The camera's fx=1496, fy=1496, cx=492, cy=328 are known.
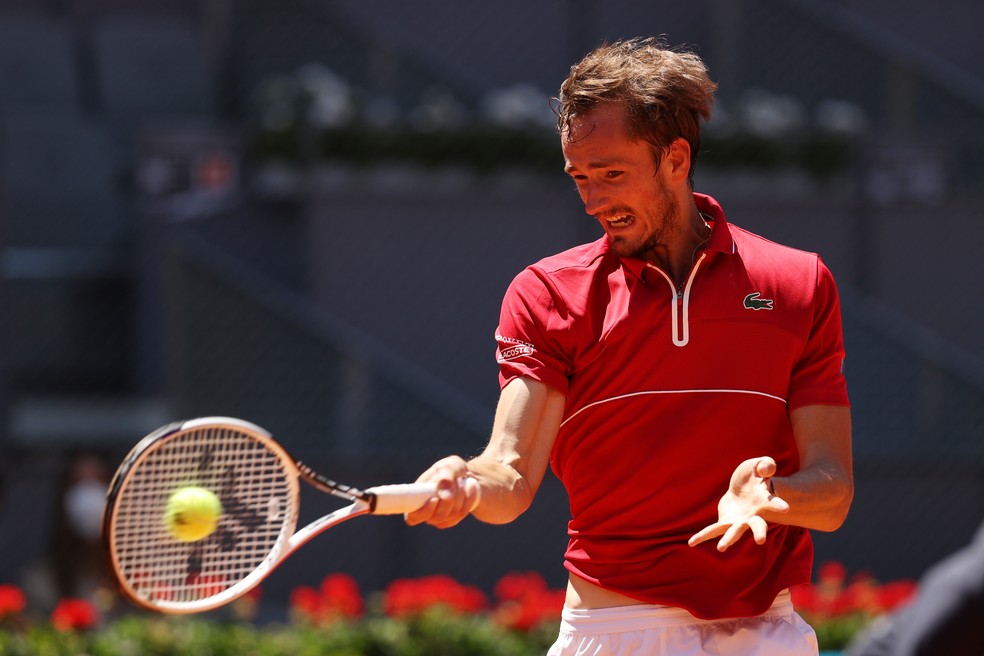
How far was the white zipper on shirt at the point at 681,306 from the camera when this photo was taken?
8.43ft

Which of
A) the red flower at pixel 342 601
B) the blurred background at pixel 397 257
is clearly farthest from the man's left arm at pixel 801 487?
the blurred background at pixel 397 257

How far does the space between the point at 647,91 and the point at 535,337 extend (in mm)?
463

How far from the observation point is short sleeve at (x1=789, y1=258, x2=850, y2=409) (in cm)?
258

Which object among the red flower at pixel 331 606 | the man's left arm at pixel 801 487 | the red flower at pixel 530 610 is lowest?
the red flower at pixel 331 606

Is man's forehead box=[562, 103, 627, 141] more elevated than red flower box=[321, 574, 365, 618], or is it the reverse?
man's forehead box=[562, 103, 627, 141]

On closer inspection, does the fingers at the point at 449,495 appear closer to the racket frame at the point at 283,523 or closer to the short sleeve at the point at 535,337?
the racket frame at the point at 283,523

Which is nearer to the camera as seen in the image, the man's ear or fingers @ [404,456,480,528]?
fingers @ [404,456,480,528]

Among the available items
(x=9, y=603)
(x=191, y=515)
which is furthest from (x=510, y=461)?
(x=9, y=603)

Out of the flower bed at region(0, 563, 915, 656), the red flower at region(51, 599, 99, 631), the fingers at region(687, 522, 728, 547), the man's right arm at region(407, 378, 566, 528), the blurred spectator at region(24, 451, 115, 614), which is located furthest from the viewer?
the blurred spectator at region(24, 451, 115, 614)

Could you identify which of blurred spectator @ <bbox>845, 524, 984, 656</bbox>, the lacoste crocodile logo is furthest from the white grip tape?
blurred spectator @ <bbox>845, 524, 984, 656</bbox>

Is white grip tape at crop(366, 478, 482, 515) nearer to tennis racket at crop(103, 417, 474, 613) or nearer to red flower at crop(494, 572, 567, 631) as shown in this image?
tennis racket at crop(103, 417, 474, 613)

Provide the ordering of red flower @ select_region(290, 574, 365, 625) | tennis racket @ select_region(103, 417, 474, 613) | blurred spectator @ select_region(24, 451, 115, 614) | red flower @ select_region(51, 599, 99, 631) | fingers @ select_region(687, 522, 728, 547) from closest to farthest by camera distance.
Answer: fingers @ select_region(687, 522, 728, 547), tennis racket @ select_region(103, 417, 474, 613), red flower @ select_region(51, 599, 99, 631), red flower @ select_region(290, 574, 365, 625), blurred spectator @ select_region(24, 451, 115, 614)

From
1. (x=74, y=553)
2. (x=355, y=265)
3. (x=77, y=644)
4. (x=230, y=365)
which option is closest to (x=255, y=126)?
(x=355, y=265)

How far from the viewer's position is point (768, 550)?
8.47 ft
